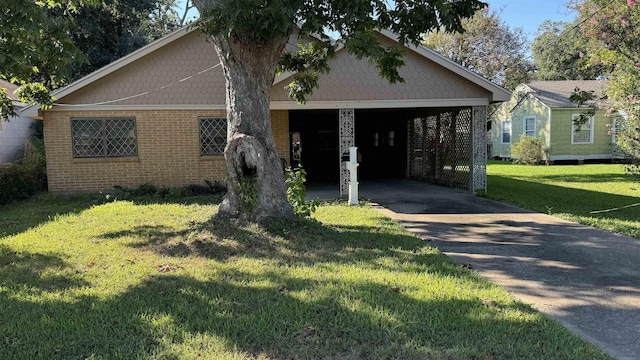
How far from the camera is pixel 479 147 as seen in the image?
12734 mm

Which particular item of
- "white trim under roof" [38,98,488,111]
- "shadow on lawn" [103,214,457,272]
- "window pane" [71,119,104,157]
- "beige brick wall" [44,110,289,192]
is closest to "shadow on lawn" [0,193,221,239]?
"beige brick wall" [44,110,289,192]

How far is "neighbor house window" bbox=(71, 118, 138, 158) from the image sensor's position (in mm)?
12594

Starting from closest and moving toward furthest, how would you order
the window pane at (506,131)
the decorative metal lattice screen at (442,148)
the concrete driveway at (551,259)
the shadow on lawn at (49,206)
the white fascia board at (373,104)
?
the concrete driveway at (551,259) → the shadow on lawn at (49,206) → the white fascia board at (373,104) → the decorative metal lattice screen at (442,148) → the window pane at (506,131)

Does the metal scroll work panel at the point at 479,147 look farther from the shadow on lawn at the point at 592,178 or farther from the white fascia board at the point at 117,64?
the white fascia board at the point at 117,64

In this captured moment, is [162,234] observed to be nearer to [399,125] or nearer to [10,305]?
[10,305]

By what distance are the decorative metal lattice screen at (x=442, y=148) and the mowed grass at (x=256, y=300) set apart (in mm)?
7438

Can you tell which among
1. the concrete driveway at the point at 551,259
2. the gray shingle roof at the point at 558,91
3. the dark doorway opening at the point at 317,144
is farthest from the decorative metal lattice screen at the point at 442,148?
the gray shingle roof at the point at 558,91

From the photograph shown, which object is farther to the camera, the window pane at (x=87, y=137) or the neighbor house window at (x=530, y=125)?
the neighbor house window at (x=530, y=125)

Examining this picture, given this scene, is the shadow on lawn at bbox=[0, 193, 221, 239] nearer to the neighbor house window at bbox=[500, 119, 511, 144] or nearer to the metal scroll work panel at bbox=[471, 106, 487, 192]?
the metal scroll work panel at bbox=[471, 106, 487, 192]

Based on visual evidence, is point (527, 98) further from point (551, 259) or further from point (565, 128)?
point (551, 259)

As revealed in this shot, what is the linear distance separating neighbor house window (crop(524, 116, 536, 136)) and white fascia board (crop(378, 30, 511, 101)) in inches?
606

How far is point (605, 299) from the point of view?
4598 mm

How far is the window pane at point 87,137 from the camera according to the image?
12570 millimetres

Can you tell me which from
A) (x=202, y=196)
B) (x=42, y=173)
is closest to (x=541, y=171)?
(x=202, y=196)
